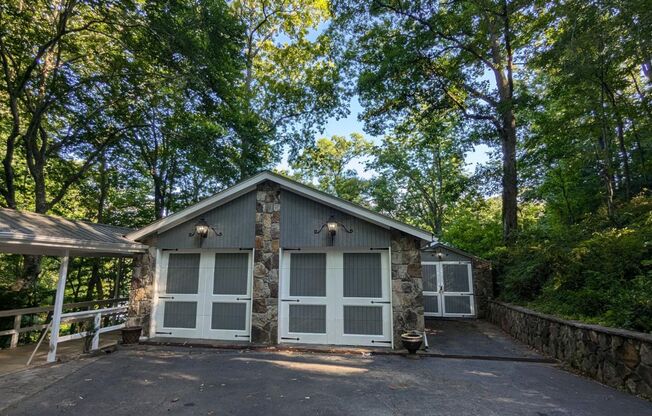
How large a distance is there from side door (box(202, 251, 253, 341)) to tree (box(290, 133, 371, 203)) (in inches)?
625

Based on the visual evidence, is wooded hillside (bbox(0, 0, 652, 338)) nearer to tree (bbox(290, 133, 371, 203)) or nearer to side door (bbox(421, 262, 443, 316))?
side door (bbox(421, 262, 443, 316))

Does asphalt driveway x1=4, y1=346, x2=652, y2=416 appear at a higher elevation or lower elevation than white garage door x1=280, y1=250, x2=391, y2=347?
lower

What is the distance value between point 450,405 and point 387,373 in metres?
1.33

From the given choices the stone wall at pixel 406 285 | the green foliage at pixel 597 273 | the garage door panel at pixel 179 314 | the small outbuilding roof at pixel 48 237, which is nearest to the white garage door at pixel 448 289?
the green foliage at pixel 597 273

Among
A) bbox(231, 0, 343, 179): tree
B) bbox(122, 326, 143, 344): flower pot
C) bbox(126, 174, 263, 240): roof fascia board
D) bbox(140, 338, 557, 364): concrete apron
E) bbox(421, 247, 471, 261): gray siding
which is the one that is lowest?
bbox(140, 338, 557, 364): concrete apron

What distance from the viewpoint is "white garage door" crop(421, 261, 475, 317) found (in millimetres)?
10891

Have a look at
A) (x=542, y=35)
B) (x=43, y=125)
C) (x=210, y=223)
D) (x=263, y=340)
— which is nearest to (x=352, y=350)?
(x=263, y=340)

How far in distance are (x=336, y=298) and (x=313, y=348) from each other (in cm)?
106

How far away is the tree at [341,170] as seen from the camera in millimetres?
22875

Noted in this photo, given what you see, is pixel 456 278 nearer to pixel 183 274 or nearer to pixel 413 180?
pixel 183 274

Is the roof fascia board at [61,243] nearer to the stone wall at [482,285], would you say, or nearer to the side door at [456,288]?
the side door at [456,288]

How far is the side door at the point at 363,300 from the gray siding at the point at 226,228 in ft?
6.89

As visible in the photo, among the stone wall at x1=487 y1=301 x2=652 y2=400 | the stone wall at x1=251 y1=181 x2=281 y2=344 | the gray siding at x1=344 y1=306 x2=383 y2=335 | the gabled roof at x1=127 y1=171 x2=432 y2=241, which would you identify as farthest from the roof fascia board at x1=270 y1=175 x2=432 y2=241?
the stone wall at x1=487 y1=301 x2=652 y2=400

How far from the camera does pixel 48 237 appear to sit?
16.3 ft
